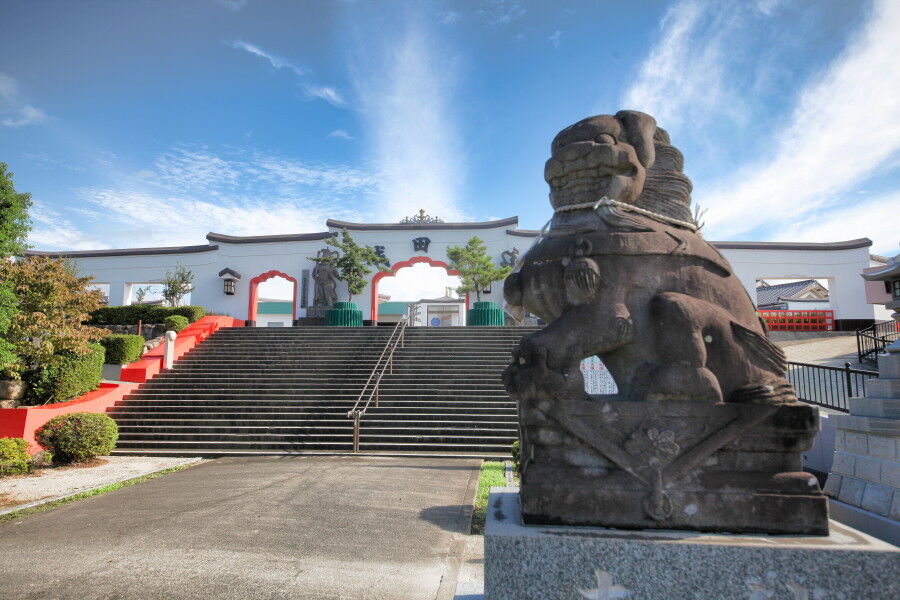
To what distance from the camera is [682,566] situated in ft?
5.88

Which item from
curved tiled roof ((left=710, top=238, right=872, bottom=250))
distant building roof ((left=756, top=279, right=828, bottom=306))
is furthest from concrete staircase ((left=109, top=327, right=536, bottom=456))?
distant building roof ((left=756, top=279, right=828, bottom=306))

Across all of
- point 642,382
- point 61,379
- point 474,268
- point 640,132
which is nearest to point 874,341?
point 474,268

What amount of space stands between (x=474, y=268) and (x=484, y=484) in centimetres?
1484

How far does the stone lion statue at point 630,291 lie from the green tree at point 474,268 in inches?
685

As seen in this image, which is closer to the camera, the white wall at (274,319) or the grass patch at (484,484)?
the grass patch at (484,484)

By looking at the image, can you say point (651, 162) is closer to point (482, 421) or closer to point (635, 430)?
point (635, 430)

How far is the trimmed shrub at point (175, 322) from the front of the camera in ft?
56.5

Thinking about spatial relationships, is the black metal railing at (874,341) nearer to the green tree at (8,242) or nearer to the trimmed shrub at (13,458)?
the trimmed shrub at (13,458)

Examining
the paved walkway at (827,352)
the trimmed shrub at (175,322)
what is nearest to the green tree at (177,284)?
the trimmed shrub at (175,322)

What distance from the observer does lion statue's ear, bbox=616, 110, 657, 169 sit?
254 centimetres

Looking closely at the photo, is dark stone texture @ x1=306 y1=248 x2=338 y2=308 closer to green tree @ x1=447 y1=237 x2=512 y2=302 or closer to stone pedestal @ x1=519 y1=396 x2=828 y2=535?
green tree @ x1=447 y1=237 x2=512 y2=302

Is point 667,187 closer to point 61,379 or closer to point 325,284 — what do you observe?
point 61,379

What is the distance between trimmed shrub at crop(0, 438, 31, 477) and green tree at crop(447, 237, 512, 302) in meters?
15.2

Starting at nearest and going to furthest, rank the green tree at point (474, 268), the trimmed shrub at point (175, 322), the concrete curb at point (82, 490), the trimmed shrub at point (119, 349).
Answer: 1. the concrete curb at point (82, 490)
2. the trimmed shrub at point (119, 349)
3. the trimmed shrub at point (175, 322)
4. the green tree at point (474, 268)
